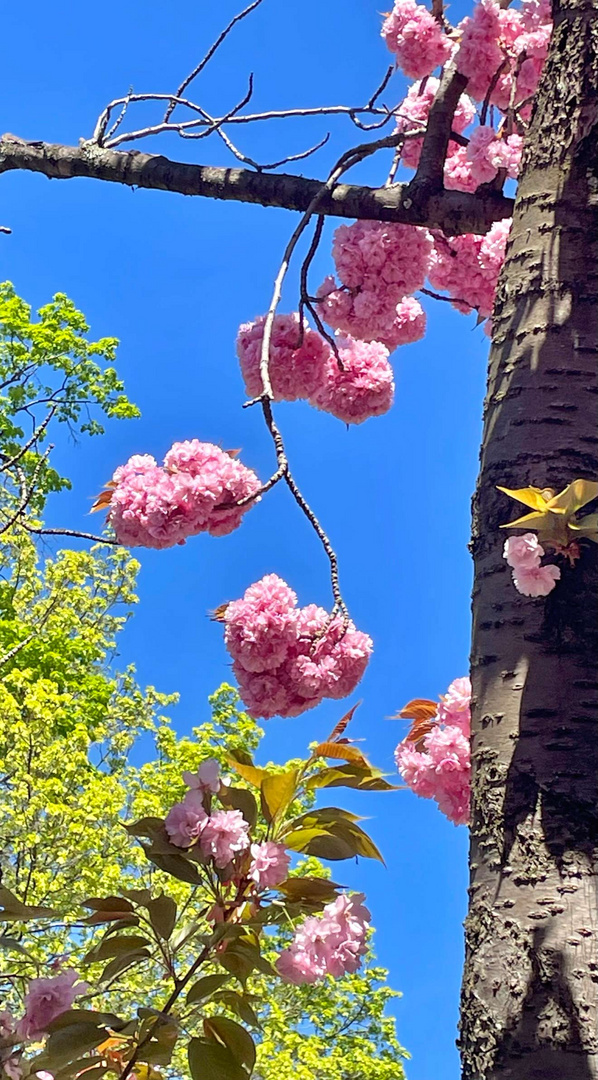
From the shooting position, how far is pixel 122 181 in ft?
7.37

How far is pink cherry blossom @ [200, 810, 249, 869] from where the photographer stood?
4.44ft

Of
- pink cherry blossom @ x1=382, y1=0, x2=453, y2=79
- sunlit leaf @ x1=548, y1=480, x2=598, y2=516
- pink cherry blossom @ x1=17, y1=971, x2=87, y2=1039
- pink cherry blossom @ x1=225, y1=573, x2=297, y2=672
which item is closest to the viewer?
sunlit leaf @ x1=548, y1=480, x2=598, y2=516

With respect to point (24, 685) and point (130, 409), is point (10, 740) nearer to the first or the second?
point (24, 685)

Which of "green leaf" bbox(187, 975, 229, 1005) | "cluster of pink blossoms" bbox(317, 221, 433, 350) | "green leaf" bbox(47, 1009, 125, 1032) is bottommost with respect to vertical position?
"green leaf" bbox(47, 1009, 125, 1032)

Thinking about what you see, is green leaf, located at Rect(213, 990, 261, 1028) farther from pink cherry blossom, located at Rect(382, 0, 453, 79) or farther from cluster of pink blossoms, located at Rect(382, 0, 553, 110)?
pink cherry blossom, located at Rect(382, 0, 453, 79)

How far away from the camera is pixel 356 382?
2.54 m

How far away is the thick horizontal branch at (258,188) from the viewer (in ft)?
6.20

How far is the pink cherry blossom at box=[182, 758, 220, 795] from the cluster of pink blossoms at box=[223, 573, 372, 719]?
23.6 inches

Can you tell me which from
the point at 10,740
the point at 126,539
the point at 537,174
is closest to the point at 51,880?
the point at 10,740

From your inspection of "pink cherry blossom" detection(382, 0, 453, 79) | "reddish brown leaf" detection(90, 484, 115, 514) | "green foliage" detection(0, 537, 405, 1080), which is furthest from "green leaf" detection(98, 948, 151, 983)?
"pink cherry blossom" detection(382, 0, 453, 79)

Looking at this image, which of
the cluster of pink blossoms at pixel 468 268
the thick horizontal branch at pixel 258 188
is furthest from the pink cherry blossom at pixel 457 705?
the cluster of pink blossoms at pixel 468 268

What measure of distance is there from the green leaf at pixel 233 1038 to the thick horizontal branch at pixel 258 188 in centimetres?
144

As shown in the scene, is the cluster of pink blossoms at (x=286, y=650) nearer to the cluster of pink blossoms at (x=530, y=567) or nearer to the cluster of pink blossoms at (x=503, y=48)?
the cluster of pink blossoms at (x=530, y=567)

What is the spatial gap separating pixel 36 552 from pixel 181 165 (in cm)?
857
